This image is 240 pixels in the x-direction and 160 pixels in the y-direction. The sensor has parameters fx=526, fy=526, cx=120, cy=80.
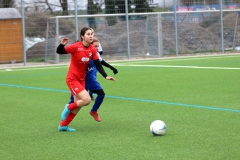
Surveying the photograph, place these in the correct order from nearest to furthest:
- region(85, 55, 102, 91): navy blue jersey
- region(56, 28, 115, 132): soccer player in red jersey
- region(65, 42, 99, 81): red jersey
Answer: region(56, 28, 115, 132): soccer player in red jersey → region(65, 42, 99, 81): red jersey → region(85, 55, 102, 91): navy blue jersey

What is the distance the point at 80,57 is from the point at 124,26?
20798mm

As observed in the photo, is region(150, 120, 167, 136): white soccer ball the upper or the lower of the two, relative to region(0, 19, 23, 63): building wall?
lower

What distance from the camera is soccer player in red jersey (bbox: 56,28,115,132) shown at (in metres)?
8.27

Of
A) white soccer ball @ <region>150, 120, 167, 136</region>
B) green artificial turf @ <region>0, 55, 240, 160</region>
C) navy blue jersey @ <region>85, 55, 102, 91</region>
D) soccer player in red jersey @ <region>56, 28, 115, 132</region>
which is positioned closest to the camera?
green artificial turf @ <region>0, 55, 240, 160</region>

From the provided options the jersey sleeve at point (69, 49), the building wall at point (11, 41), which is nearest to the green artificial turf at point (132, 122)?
the jersey sleeve at point (69, 49)

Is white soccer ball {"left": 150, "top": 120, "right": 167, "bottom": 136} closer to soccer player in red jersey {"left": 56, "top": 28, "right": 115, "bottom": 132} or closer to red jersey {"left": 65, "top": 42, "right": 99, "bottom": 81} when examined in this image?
soccer player in red jersey {"left": 56, "top": 28, "right": 115, "bottom": 132}

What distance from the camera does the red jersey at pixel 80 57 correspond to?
331 inches

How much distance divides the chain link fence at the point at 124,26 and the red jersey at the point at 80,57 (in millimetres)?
17417

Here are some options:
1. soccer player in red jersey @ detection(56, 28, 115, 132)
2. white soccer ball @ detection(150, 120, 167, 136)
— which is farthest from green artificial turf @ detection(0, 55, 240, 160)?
soccer player in red jersey @ detection(56, 28, 115, 132)

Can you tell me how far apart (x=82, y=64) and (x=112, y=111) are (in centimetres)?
191

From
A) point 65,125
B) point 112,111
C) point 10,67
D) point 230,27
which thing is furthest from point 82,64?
point 230,27

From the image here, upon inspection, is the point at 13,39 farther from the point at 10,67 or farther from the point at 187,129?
the point at 187,129

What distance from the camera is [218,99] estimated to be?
11.0m

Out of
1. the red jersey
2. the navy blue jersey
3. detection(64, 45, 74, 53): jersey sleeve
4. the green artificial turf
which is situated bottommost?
the green artificial turf
